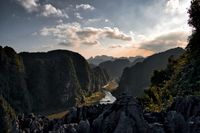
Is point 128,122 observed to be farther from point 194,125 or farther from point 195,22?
point 195,22

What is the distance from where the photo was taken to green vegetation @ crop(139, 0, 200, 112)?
5636 cm

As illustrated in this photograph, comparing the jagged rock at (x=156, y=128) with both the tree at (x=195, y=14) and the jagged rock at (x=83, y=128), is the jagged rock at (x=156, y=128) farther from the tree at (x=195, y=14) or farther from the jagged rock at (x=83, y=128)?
the tree at (x=195, y=14)

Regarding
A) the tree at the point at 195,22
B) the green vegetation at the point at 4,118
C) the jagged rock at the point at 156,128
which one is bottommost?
the green vegetation at the point at 4,118

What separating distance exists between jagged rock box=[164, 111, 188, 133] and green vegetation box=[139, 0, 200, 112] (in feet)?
86.7

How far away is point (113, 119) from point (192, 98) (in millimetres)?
6561

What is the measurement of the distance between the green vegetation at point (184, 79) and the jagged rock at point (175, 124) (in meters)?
26.4

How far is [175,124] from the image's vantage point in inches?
840

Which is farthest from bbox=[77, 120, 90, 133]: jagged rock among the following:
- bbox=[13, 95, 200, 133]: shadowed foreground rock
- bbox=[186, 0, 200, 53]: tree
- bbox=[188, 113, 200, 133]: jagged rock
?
bbox=[186, 0, 200, 53]: tree

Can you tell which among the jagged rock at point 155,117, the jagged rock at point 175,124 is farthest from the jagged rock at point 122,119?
Result: the jagged rock at point 175,124

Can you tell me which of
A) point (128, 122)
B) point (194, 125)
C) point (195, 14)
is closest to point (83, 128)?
point (128, 122)

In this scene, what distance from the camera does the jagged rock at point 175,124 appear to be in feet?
69.3

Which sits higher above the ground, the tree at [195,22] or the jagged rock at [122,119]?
the tree at [195,22]

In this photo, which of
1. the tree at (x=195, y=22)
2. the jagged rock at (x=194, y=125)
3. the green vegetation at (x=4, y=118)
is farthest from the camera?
the green vegetation at (x=4, y=118)

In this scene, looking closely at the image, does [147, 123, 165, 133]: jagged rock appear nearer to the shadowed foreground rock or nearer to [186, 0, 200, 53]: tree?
the shadowed foreground rock
